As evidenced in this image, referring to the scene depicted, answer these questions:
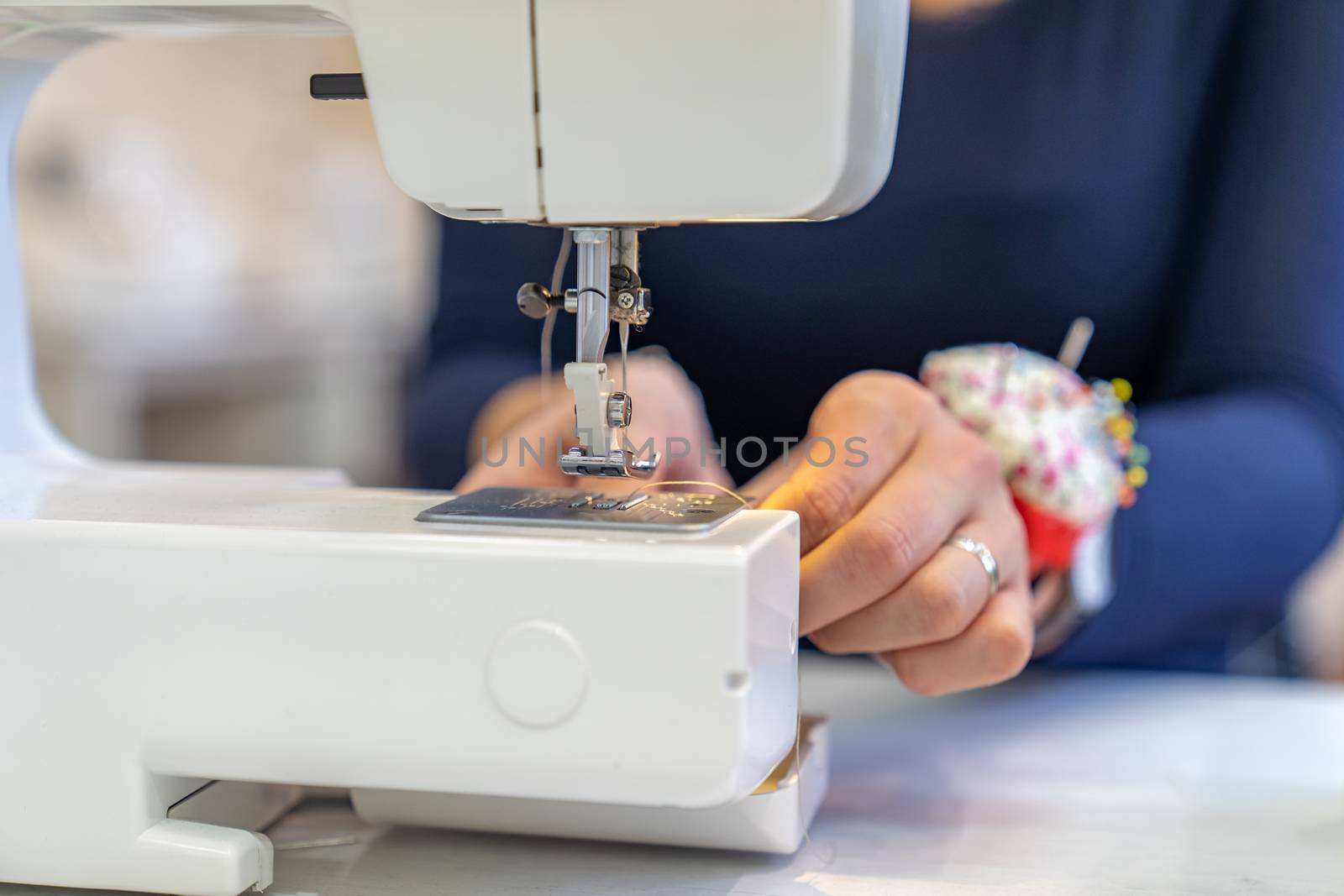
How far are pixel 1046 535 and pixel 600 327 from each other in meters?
0.39

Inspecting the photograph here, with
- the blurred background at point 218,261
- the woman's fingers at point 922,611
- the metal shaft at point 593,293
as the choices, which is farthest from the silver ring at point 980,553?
the blurred background at point 218,261

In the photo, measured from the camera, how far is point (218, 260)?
355cm

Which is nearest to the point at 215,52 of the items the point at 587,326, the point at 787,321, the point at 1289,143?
the point at 787,321

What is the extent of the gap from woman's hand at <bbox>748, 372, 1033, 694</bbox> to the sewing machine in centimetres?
7

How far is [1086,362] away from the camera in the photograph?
1367 millimetres

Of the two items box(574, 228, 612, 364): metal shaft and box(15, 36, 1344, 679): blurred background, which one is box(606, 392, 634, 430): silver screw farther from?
box(15, 36, 1344, 679): blurred background

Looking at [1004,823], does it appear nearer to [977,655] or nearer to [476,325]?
[977,655]

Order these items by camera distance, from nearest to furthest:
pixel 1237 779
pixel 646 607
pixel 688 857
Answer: pixel 646 607 < pixel 688 857 < pixel 1237 779

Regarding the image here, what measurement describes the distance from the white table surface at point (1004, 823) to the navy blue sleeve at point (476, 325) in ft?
1.85

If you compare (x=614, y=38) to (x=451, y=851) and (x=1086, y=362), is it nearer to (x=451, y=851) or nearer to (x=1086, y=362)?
(x=451, y=851)

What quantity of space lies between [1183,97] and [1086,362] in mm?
295

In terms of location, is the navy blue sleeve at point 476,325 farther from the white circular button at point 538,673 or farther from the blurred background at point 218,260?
the blurred background at point 218,260

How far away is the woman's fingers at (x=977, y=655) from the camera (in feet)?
2.29

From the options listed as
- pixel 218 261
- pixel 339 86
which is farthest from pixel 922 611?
pixel 218 261
